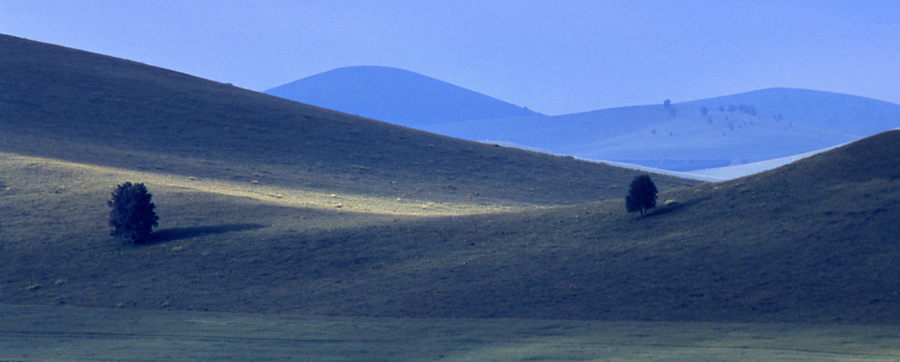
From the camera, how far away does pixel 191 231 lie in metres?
23.6

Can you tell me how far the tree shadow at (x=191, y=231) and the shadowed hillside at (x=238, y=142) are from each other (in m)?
13.1

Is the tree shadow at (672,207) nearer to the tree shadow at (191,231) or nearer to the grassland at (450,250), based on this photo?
the grassland at (450,250)

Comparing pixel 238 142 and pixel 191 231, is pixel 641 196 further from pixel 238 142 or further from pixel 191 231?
pixel 238 142

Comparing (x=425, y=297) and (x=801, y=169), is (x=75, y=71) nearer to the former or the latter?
(x=425, y=297)

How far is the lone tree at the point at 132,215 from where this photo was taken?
22.4 m

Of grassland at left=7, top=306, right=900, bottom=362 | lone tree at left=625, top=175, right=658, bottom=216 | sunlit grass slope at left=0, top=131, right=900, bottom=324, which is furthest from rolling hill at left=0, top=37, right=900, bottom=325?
grassland at left=7, top=306, right=900, bottom=362

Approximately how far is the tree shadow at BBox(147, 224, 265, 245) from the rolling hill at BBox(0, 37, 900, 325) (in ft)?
0.35

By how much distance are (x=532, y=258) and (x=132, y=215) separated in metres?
12.9

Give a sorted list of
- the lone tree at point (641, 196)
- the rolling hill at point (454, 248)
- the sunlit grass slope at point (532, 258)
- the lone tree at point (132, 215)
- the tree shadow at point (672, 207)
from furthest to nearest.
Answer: the lone tree at point (132, 215) → the tree shadow at point (672, 207) → the lone tree at point (641, 196) → the rolling hill at point (454, 248) → the sunlit grass slope at point (532, 258)

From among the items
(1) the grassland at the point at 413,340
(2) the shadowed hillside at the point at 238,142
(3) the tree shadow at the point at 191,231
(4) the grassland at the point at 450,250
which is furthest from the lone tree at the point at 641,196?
(2) the shadowed hillside at the point at 238,142

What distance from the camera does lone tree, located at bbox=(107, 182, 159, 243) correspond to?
73.6 feet

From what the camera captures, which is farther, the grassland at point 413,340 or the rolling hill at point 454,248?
the rolling hill at point 454,248

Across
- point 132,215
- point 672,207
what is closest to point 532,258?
point 672,207

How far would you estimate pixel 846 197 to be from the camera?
62.2 feet
